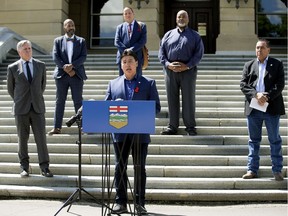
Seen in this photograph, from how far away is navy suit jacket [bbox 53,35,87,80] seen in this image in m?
8.13

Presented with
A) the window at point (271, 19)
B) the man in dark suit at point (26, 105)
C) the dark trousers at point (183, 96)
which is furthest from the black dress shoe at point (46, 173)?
the window at point (271, 19)

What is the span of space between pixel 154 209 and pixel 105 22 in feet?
52.2

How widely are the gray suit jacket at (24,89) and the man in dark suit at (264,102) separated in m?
3.03

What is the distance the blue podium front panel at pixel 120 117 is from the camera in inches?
182

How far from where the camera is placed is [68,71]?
8008 mm

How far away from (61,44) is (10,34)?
20.8ft

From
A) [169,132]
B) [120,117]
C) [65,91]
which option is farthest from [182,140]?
[120,117]

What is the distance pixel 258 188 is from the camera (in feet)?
21.0

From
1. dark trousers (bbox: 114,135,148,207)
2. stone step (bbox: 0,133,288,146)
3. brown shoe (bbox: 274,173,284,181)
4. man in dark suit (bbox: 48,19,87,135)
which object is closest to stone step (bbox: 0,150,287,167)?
stone step (bbox: 0,133,288,146)

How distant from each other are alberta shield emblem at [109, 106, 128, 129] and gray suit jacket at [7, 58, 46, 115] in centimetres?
238

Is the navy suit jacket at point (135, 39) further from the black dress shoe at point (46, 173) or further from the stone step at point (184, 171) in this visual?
the black dress shoe at point (46, 173)

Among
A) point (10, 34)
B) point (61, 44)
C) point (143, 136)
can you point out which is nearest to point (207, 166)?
point (143, 136)

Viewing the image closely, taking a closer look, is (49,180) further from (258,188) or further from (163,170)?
(258,188)

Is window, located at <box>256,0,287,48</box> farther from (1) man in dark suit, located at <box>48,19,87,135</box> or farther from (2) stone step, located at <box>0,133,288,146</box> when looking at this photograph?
(1) man in dark suit, located at <box>48,19,87,135</box>
